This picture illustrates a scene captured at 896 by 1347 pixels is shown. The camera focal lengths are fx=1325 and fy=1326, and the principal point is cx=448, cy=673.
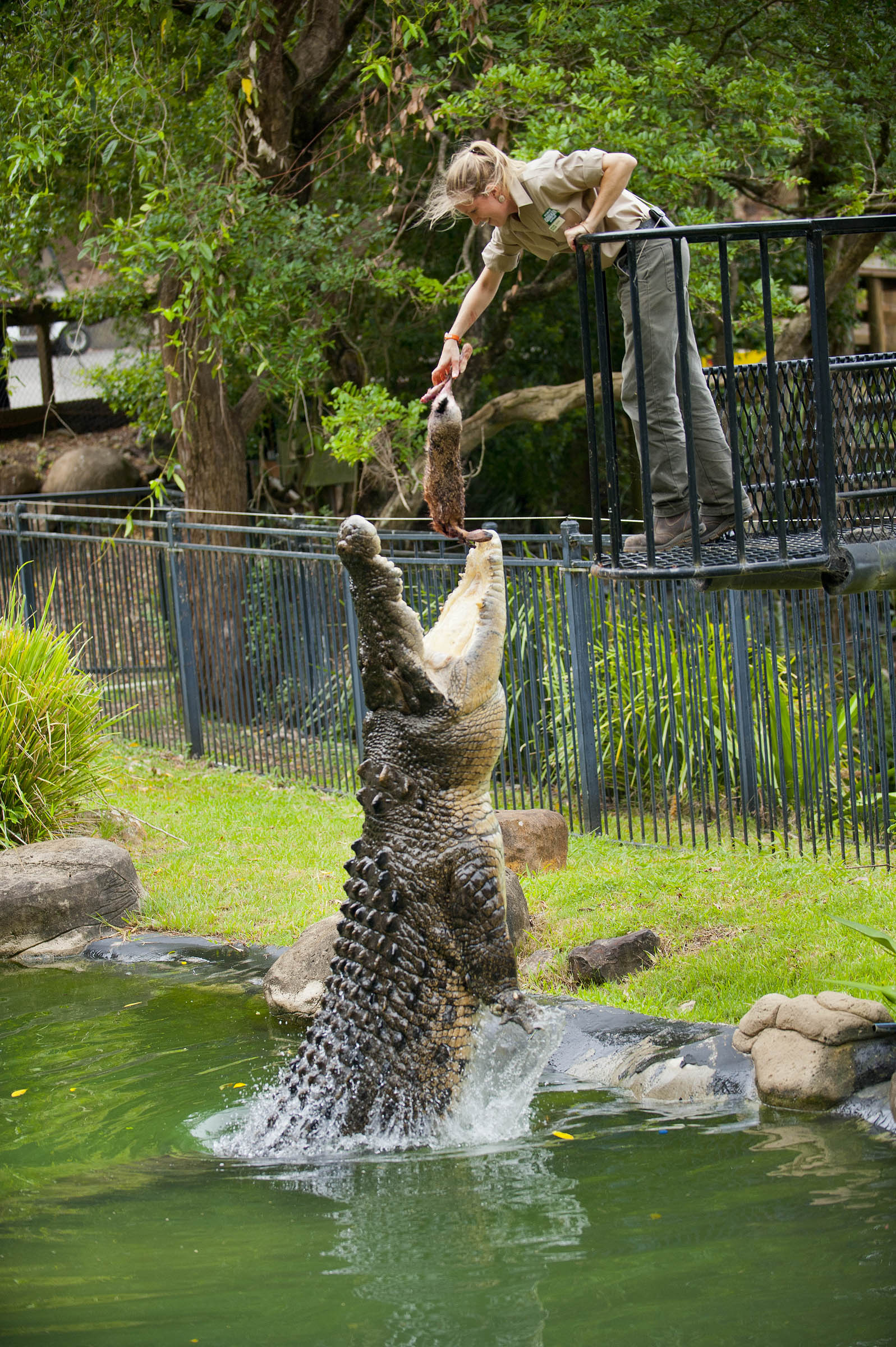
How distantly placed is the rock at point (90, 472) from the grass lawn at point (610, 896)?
7.44 meters

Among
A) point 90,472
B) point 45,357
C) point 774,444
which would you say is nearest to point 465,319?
point 774,444

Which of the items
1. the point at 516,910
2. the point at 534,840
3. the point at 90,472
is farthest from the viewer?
the point at 90,472

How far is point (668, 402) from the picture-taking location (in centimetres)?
456

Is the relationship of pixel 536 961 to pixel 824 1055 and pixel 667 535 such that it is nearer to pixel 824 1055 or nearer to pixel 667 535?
pixel 824 1055

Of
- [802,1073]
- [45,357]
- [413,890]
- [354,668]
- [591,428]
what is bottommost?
[802,1073]

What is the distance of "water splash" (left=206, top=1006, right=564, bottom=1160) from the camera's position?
13.7ft

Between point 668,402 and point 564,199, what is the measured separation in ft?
2.53

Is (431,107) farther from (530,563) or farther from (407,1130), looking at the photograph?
(407,1130)

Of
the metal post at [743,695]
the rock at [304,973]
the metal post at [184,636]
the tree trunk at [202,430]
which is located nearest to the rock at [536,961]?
the rock at [304,973]

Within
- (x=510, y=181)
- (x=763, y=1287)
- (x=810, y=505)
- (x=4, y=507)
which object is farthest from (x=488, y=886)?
(x=4, y=507)

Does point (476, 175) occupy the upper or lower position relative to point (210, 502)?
upper

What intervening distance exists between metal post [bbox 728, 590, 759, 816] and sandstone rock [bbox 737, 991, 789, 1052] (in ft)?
9.07

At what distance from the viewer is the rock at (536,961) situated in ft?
18.3

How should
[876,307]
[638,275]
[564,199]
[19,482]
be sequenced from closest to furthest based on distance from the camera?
[638,275], [564,199], [876,307], [19,482]
